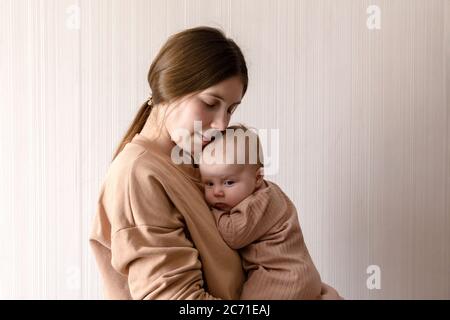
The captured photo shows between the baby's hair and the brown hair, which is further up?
the brown hair

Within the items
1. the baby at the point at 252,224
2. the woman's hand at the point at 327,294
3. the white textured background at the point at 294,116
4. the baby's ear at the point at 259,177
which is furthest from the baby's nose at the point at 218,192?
the white textured background at the point at 294,116

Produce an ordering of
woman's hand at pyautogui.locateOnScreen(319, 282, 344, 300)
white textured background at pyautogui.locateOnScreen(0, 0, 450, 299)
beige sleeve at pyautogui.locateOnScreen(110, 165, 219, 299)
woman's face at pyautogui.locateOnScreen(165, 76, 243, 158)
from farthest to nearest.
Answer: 1. white textured background at pyautogui.locateOnScreen(0, 0, 450, 299)
2. woman's hand at pyautogui.locateOnScreen(319, 282, 344, 300)
3. woman's face at pyautogui.locateOnScreen(165, 76, 243, 158)
4. beige sleeve at pyautogui.locateOnScreen(110, 165, 219, 299)

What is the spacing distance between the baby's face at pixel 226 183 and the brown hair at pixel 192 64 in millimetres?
177

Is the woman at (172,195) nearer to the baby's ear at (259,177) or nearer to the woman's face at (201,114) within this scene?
the woman's face at (201,114)

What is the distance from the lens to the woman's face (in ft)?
4.09

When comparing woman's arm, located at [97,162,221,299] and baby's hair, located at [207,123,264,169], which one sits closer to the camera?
woman's arm, located at [97,162,221,299]

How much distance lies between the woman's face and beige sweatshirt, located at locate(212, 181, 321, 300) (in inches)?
6.7

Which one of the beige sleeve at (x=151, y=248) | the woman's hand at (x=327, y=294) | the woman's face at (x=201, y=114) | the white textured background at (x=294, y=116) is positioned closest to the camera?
the beige sleeve at (x=151, y=248)

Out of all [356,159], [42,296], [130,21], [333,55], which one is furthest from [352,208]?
[42,296]

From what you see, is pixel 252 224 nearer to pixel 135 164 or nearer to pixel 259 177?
pixel 259 177

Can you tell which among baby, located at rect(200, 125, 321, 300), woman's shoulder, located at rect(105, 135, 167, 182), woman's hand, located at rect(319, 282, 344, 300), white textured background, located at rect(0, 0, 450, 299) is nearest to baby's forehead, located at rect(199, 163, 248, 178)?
baby, located at rect(200, 125, 321, 300)

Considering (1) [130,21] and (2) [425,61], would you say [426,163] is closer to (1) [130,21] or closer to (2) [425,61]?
(2) [425,61]

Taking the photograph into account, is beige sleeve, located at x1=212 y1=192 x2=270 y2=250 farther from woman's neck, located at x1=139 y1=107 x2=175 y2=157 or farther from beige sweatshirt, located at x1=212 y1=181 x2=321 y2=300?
woman's neck, located at x1=139 y1=107 x2=175 y2=157

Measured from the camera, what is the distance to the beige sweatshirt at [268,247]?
49.8 inches
